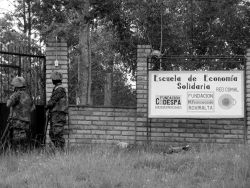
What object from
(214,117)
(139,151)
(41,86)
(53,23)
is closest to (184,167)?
(139,151)

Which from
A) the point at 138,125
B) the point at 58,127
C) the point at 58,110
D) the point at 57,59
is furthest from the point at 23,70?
the point at 138,125

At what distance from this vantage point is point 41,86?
1037 cm

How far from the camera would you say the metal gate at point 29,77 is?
9.60 metres

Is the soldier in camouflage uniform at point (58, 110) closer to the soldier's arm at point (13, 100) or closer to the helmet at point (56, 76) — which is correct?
the helmet at point (56, 76)

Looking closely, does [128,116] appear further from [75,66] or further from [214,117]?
[75,66]

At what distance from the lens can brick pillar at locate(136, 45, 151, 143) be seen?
10055 millimetres

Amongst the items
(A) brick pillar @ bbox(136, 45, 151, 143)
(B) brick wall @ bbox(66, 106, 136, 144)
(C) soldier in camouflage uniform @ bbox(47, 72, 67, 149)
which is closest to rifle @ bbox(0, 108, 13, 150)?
(C) soldier in camouflage uniform @ bbox(47, 72, 67, 149)

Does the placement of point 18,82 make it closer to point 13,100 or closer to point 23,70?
point 13,100

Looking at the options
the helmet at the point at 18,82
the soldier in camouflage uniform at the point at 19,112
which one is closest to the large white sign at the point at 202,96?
the soldier in camouflage uniform at the point at 19,112

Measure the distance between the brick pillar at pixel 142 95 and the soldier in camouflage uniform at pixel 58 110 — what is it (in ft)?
4.85

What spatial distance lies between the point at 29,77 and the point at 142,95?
213 cm

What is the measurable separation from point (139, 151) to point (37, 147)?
1.92 metres

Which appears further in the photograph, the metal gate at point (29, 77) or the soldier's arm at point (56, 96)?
the metal gate at point (29, 77)

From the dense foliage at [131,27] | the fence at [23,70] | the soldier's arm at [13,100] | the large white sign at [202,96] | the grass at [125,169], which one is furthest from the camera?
the dense foliage at [131,27]
